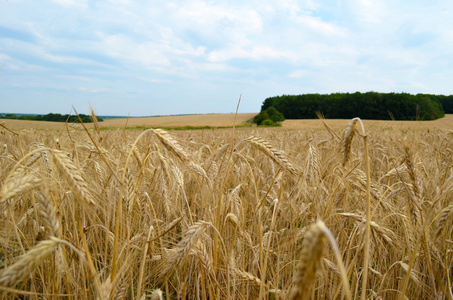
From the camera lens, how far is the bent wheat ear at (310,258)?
0.43m

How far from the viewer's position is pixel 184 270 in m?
1.67

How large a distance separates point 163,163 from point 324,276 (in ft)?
3.69

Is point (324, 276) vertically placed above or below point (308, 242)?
below

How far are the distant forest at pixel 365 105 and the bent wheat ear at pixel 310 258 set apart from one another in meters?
40.6

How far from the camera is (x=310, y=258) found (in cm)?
44

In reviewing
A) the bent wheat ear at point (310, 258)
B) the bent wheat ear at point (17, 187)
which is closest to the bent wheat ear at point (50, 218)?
the bent wheat ear at point (17, 187)

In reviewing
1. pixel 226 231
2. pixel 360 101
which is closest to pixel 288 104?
pixel 360 101

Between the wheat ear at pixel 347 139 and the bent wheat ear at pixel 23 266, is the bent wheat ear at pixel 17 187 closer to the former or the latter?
the bent wheat ear at pixel 23 266

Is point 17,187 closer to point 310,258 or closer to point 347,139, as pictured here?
point 310,258

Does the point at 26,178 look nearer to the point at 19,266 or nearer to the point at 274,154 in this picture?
the point at 19,266

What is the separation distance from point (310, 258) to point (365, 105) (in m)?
52.1

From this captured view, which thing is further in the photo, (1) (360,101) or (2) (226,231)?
(1) (360,101)

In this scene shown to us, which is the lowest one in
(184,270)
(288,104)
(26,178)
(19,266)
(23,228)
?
(184,270)

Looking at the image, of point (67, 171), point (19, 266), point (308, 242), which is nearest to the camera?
point (308, 242)
